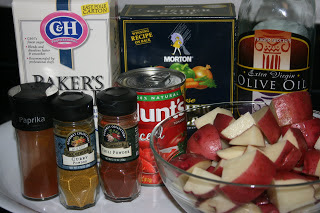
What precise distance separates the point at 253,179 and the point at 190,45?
535 millimetres

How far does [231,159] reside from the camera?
940 millimetres

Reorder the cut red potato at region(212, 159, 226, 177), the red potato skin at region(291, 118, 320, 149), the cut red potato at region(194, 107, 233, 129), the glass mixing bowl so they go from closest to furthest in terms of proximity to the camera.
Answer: the glass mixing bowl → the cut red potato at region(212, 159, 226, 177) → the red potato skin at region(291, 118, 320, 149) → the cut red potato at region(194, 107, 233, 129)

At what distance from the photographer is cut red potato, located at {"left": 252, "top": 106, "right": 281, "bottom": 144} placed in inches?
40.5

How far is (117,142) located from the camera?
1.06 meters

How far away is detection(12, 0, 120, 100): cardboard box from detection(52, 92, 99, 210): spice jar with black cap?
141 millimetres

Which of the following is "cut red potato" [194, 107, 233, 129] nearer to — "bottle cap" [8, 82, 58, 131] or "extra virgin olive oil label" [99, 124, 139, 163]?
"extra virgin olive oil label" [99, 124, 139, 163]

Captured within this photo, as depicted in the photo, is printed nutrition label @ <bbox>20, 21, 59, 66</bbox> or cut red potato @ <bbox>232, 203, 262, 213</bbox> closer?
cut red potato @ <bbox>232, 203, 262, 213</bbox>

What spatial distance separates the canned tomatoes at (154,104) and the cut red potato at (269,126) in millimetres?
219

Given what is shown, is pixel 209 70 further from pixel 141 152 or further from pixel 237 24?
pixel 141 152

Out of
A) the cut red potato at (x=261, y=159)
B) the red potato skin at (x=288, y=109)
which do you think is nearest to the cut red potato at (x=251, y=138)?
the cut red potato at (x=261, y=159)

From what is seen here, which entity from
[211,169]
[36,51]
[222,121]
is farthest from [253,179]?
[36,51]

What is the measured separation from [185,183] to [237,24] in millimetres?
593

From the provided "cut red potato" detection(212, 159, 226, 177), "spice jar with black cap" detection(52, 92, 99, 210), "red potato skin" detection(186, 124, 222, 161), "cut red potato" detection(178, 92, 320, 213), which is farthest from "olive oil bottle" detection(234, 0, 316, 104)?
"spice jar with black cap" detection(52, 92, 99, 210)

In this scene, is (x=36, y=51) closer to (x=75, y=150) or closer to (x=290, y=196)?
(x=75, y=150)
